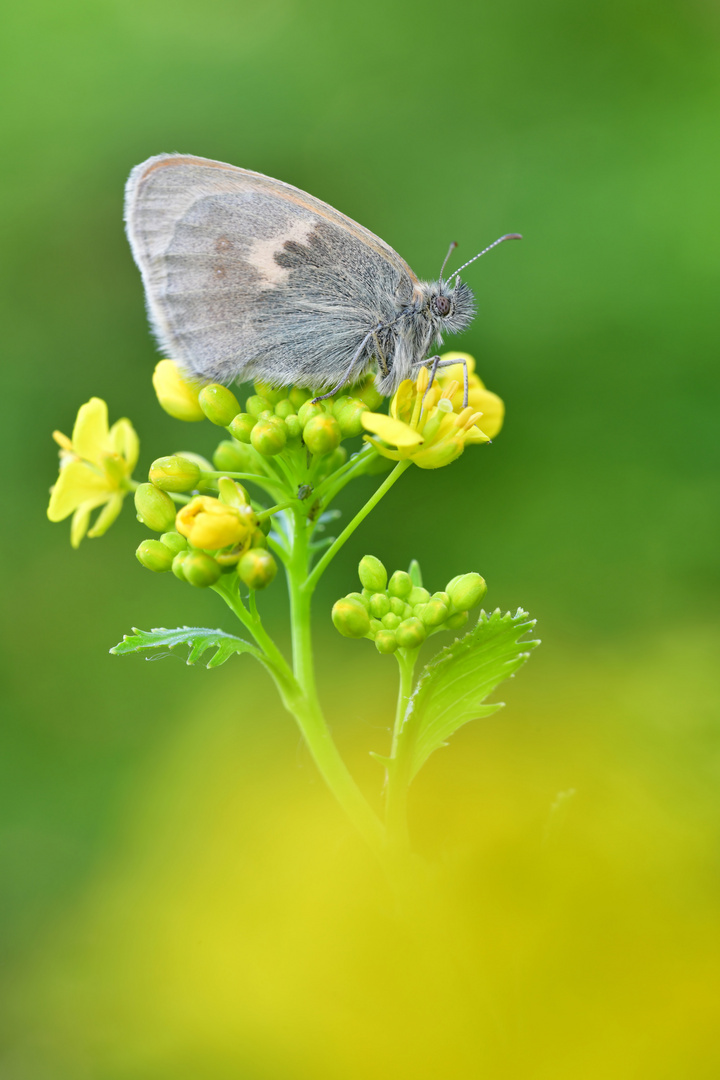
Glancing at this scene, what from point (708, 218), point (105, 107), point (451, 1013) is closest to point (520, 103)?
point (708, 218)

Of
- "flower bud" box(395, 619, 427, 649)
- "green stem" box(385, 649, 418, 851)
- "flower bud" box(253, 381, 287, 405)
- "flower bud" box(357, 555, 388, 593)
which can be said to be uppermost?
"flower bud" box(253, 381, 287, 405)

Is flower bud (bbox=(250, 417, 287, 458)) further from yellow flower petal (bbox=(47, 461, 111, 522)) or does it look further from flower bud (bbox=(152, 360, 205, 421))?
yellow flower petal (bbox=(47, 461, 111, 522))

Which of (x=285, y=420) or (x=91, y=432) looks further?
A: (x=91, y=432)

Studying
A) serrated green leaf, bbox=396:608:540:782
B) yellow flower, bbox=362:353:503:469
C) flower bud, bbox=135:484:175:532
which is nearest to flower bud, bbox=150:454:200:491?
flower bud, bbox=135:484:175:532

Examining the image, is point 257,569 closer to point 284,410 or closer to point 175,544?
A: point 175,544

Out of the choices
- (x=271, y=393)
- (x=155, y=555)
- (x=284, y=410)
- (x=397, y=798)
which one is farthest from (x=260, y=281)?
(x=397, y=798)
